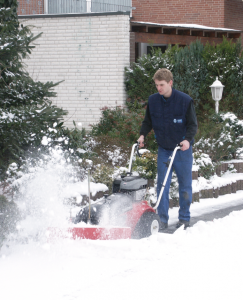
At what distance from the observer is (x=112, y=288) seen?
3.26 meters

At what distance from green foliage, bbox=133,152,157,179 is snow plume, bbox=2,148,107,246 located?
1230 millimetres

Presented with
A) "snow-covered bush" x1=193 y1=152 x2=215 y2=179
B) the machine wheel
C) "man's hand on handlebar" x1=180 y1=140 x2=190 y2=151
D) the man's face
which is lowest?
"snow-covered bush" x1=193 y1=152 x2=215 y2=179

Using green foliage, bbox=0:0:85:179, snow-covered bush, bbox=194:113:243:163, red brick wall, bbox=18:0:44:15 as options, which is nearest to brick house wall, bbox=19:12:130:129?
red brick wall, bbox=18:0:44:15

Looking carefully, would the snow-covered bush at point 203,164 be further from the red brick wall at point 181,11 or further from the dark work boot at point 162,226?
the red brick wall at point 181,11

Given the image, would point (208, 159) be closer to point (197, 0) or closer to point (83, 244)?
point (83, 244)

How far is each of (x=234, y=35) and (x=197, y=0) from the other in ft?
7.23

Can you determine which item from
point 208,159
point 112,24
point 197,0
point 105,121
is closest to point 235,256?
point 208,159

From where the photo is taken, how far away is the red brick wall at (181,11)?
1575 cm

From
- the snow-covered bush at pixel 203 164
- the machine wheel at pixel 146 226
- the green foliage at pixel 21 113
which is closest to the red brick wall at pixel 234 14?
the snow-covered bush at pixel 203 164

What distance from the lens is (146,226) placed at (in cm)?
449

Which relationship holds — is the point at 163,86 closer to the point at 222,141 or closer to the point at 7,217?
the point at 7,217

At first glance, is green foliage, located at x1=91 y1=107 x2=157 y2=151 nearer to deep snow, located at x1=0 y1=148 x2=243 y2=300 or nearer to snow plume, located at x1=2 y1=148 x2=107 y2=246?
snow plume, located at x1=2 y1=148 x2=107 y2=246

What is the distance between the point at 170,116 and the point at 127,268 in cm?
202

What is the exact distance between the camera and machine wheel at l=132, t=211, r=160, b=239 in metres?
4.35
